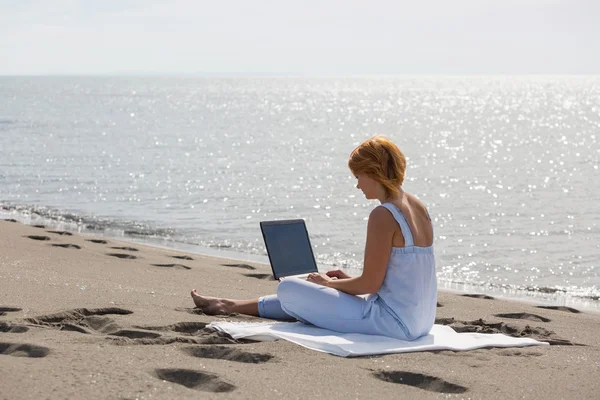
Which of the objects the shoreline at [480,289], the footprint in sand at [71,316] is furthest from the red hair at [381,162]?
the shoreline at [480,289]

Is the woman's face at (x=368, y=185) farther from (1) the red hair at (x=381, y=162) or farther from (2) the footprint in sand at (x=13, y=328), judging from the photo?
(2) the footprint in sand at (x=13, y=328)

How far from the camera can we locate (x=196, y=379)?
4.47 meters

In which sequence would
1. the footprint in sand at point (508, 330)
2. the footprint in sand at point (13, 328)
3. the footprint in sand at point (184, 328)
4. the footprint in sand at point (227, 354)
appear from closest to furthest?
the footprint in sand at point (227, 354) < the footprint in sand at point (13, 328) < the footprint in sand at point (184, 328) < the footprint in sand at point (508, 330)

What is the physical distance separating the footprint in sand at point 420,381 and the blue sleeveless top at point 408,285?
32.6 inches

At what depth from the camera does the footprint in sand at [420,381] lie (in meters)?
4.64

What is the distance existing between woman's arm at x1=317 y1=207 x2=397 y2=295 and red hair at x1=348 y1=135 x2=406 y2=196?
20 cm

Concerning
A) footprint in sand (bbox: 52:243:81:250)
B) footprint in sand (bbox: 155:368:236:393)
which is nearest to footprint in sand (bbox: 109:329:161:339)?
footprint in sand (bbox: 155:368:236:393)

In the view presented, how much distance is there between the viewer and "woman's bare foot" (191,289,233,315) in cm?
638

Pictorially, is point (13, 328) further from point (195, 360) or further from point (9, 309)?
point (195, 360)

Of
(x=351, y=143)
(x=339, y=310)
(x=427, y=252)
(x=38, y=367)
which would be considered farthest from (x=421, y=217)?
(x=351, y=143)

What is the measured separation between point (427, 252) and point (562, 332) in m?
1.92

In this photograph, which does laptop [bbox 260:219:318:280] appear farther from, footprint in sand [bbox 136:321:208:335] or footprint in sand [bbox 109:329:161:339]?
footprint in sand [bbox 109:329:161:339]

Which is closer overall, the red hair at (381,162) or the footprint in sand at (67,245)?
the red hair at (381,162)

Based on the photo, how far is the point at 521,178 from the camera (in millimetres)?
28844
